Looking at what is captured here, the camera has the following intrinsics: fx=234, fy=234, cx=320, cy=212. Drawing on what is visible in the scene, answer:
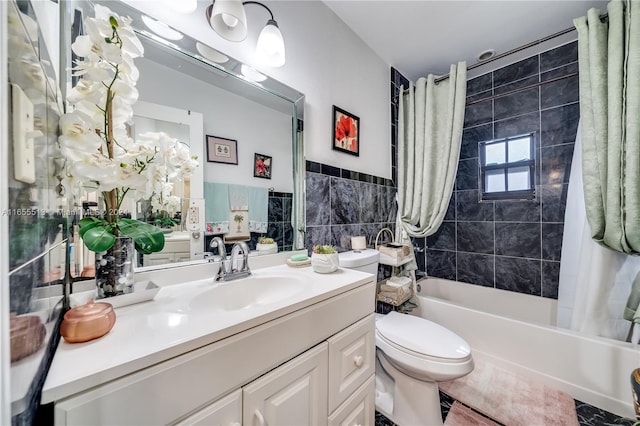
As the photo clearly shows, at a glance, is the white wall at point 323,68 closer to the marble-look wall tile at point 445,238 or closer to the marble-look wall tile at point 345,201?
the marble-look wall tile at point 345,201

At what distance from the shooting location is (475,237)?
2264 millimetres

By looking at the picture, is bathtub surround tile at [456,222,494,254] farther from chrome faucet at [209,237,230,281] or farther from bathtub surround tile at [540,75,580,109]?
chrome faucet at [209,237,230,281]

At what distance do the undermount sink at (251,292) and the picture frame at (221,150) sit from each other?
0.52 meters

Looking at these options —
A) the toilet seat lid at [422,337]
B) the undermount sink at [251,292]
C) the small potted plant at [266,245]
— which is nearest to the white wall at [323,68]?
the small potted plant at [266,245]

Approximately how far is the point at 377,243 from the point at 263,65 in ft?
4.62

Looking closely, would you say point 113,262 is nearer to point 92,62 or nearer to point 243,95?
point 92,62

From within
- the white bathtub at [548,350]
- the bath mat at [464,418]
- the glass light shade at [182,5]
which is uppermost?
the glass light shade at [182,5]

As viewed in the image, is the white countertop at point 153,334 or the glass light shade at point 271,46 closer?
the white countertop at point 153,334

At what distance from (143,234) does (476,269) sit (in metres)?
2.59

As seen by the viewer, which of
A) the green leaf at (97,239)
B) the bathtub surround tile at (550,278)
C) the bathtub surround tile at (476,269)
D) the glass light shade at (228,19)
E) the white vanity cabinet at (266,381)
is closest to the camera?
the white vanity cabinet at (266,381)

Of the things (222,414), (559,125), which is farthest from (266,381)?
(559,125)

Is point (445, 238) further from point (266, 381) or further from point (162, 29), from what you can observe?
point (162, 29)

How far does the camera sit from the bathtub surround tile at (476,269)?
2.17 meters

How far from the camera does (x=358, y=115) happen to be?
1.73 metres
